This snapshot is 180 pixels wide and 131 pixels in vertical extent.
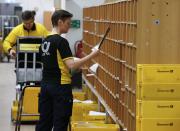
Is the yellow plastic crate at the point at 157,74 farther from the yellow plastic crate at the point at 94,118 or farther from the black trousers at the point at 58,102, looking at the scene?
the yellow plastic crate at the point at 94,118

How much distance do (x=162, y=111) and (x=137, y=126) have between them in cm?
28

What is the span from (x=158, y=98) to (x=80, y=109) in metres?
2.78

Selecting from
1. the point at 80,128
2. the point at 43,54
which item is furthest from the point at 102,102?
the point at 43,54

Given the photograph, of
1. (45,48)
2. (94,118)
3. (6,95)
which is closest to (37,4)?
(6,95)

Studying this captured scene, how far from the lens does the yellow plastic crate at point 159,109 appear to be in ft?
15.9

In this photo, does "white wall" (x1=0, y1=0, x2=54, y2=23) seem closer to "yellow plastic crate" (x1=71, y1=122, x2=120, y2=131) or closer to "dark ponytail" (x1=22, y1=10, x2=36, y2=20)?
"dark ponytail" (x1=22, y1=10, x2=36, y2=20)

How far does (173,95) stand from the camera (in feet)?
16.1

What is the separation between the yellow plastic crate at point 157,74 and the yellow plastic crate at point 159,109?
21cm

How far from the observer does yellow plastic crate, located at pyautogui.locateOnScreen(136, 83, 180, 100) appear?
489 centimetres

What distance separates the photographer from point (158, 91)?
4.90 meters

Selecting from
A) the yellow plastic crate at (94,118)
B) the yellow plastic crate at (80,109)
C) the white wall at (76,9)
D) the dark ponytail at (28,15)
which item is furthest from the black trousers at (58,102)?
the white wall at (76,9)

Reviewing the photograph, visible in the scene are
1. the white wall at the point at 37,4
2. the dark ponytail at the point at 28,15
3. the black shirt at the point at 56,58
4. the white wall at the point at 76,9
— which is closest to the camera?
the black shirt at the point at 56,58

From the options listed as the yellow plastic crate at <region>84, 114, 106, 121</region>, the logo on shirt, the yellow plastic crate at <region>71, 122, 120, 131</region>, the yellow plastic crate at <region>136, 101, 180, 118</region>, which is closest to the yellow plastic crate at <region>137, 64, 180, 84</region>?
the yellow plastic crate at <region>136, 101, 180, 118</region>

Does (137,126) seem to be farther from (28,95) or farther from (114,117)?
(28,95)
